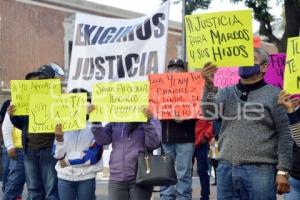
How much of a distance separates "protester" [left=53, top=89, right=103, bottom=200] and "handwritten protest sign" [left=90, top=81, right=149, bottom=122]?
0.42 m

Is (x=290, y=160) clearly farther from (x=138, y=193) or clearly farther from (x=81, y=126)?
(x=81, y=126)

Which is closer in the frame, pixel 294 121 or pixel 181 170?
pixel 294 121

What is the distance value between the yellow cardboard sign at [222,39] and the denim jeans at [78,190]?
1787 millimetres

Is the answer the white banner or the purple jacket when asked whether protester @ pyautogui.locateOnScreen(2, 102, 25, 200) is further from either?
the purple jacket

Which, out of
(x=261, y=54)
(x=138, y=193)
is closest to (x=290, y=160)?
(x=261, y=54)

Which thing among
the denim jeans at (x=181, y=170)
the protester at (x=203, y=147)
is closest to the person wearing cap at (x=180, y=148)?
the denim jeans at (x=181, y=170)

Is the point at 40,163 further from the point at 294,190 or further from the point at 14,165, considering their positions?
the point at 294,190

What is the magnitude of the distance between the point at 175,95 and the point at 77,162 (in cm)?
146

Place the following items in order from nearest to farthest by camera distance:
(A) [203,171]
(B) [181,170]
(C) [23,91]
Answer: (C) [23,91], (B) [181,170], (A) [203,171]

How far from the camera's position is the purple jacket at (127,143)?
5.53m

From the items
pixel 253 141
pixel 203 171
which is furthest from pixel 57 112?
pixel 203 171

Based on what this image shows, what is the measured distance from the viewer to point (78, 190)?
242 inches

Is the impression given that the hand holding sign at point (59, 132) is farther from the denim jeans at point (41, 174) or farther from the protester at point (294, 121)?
the protester at point (294, 121)

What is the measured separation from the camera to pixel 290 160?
4.62 m
